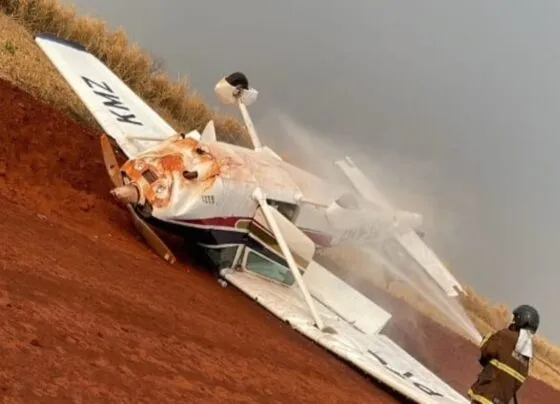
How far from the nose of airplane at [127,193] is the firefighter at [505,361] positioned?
4.71m

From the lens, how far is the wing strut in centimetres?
1105

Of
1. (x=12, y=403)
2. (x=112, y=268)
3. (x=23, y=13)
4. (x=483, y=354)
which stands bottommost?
(x=12, y=403)

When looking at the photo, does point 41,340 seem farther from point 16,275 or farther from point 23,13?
point 23,13

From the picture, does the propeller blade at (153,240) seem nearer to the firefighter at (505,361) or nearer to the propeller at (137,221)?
the propeller at (137,221)

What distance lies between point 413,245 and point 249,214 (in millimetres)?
6474

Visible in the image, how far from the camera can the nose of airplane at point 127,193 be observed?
10.5 m

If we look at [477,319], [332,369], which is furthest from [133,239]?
[477,319]

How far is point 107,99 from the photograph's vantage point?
14273 mm

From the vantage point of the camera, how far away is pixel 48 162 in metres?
11.2

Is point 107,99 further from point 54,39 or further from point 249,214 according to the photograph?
point 249,214

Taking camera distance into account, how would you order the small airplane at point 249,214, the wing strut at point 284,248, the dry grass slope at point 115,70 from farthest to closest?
1. the dry grass slope at point 115,70
2. the wing strut at point 284,248
3. the small airplane at point 249,214

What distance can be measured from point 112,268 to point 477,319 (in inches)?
718

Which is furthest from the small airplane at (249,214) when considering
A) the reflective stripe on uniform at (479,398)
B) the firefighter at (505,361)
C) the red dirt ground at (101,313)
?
the firefighter at (505,361)

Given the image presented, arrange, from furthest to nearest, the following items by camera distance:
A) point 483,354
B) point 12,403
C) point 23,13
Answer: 1. point 23,13
2. point 483,354
3. point 12,403
